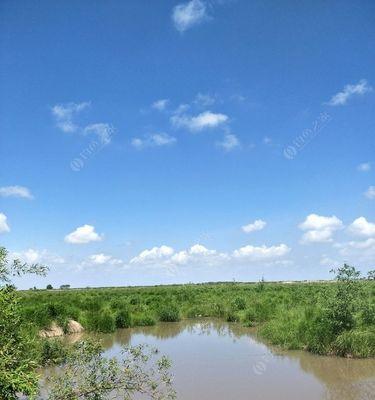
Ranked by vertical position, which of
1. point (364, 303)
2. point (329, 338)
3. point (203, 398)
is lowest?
point (203, 398)

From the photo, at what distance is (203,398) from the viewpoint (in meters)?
11.2

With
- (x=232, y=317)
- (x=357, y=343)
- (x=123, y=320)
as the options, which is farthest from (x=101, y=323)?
(x=357, y=343)

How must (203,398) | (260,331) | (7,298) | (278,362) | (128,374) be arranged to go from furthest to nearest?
(260,331) → (278,362) → (203,398) → (128,374) → (7,298)

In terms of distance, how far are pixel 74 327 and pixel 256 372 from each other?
36.5 feet

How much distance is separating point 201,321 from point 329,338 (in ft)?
44.5

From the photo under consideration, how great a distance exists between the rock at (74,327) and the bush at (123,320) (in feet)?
8.00

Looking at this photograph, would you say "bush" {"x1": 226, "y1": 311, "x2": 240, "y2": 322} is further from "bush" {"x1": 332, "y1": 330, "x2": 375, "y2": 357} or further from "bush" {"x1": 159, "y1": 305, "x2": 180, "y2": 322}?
"bush" {"x1": 332, "y1": 330, "x2": 375, "y2": 357}

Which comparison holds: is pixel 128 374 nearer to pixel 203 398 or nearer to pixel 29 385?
pixel 29 385

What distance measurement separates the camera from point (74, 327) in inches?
872

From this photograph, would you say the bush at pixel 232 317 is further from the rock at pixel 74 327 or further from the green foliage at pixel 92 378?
the green foliage at pixel 92 378

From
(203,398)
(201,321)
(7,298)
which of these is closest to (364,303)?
(203,398)

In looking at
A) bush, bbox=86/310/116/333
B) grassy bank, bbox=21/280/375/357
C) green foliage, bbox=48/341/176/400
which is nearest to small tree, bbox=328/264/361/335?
grassy bank, bbox=21/280/375/357

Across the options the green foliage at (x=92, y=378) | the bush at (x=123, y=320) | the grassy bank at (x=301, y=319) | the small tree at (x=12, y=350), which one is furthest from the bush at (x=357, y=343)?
the bush at (x=123, y=320)

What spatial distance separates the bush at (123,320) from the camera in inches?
966
